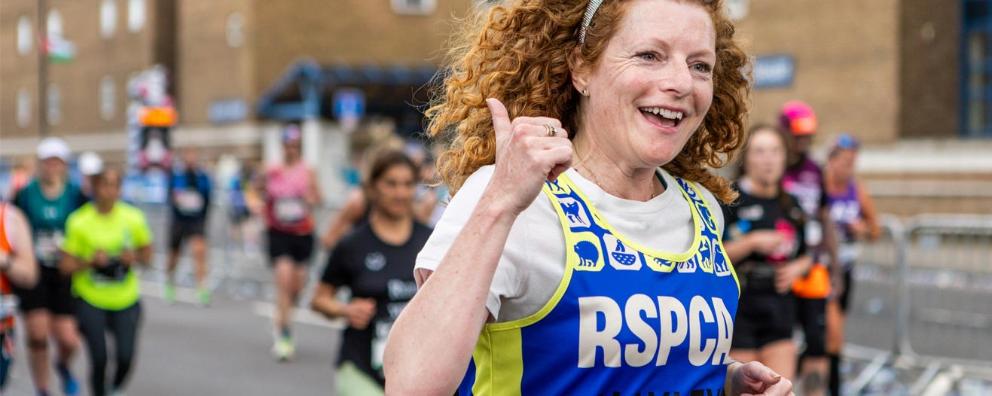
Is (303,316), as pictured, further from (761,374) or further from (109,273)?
(761,374)

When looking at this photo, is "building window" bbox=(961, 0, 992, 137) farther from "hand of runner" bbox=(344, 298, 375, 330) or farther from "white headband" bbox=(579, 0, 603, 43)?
"white headband" bbox=(579, 0, 603, 43)

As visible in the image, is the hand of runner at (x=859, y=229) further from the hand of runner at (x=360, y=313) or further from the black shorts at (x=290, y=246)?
the black shorts at (x=290, y=246)

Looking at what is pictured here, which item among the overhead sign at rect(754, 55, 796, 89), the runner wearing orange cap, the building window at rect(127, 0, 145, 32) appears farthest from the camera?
the building window at rect(127, 0, 145, 32)

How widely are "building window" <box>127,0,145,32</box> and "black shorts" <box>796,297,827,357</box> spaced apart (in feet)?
138

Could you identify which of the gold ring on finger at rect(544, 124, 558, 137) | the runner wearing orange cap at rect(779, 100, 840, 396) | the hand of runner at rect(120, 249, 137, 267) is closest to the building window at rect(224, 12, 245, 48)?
the hand of runner at rect(120, 249, 137, 267)

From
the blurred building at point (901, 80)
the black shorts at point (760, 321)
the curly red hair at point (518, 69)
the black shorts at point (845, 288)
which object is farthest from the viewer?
the blurred building at point (901, 80)

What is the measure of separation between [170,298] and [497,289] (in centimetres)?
1502

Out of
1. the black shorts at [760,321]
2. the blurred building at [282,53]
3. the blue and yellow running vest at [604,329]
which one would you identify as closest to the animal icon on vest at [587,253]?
the blue and yellow running vest at [604,329]

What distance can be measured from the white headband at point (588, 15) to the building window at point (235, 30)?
38057 millimetres

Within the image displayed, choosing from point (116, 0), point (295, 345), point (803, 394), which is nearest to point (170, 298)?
point (295, 345)

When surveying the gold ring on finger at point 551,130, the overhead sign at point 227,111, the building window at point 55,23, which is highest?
the building window at point 55,23

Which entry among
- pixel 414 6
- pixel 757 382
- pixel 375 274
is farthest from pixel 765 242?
pixel 414 6

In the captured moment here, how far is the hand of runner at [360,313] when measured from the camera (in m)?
5.98

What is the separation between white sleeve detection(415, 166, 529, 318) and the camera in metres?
2.06
